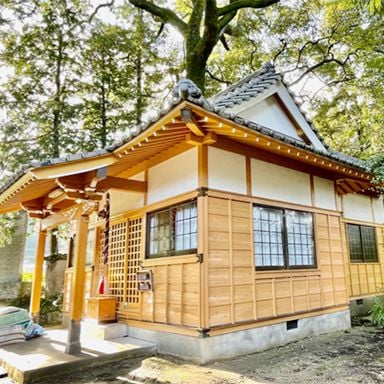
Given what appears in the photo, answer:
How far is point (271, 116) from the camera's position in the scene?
7.04m

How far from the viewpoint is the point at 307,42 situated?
13922 millimetres

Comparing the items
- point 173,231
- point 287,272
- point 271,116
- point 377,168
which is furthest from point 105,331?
point 377,168

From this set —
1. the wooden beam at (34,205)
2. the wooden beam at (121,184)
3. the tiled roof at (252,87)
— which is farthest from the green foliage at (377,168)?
the wooden beam at (34,205)

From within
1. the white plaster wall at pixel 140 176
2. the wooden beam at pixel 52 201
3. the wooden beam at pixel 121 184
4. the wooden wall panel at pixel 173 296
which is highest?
the white plaster wall at pixel 140 176

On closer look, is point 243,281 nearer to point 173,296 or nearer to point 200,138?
point 173,296

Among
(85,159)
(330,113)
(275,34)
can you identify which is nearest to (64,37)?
(275,34)

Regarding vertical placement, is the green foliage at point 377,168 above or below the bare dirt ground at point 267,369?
above

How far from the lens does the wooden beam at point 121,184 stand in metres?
5.18

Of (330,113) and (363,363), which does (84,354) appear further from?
(330,113)

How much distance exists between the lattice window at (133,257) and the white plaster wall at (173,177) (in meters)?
0.70

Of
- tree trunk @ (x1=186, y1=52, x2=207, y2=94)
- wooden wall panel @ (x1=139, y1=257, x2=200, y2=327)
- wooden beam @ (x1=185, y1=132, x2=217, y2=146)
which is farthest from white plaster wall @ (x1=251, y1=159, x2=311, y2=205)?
tree trunk @ (x1=186, y1=52, x2=207, y2=94)

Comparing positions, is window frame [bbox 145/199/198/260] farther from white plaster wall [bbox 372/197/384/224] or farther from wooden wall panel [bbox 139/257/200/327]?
white plaster wall [bbox 372/197/384/224]

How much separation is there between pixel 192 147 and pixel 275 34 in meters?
11.5

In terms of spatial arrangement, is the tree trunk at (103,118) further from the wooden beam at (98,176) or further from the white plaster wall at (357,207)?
the white plaster wall at (357,207)
